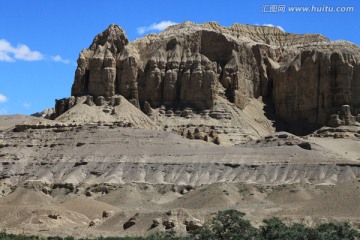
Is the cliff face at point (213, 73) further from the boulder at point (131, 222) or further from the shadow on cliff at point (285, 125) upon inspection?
the boulder at point (131, 222)

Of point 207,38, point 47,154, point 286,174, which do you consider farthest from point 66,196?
point 207,38

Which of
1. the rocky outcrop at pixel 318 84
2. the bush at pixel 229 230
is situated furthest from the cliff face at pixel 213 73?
the bush at pixel 229 230

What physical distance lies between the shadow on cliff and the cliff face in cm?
113

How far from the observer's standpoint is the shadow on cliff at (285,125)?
171 m

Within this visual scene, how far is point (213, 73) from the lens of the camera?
16862 centimetres

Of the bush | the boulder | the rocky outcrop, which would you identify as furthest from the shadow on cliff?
the bush

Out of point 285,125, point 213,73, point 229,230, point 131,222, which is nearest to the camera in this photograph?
point 229,230

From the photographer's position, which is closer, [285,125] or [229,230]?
[229,230]

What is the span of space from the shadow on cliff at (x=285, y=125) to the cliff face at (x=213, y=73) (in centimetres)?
113

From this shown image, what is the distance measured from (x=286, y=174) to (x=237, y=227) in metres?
48.0

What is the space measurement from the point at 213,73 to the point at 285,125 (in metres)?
19.7

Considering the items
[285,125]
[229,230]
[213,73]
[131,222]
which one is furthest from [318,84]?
[229,230]

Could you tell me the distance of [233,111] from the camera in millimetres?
168375

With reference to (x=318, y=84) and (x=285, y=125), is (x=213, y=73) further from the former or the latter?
(x=318, y=84)
